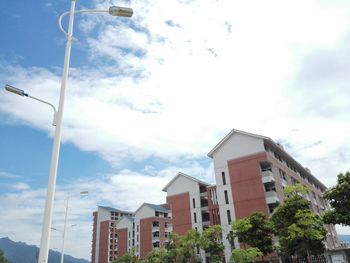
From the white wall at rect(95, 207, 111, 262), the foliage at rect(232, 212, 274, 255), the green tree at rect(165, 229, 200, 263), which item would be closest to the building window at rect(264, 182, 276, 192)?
the green tree at rect(165, 229, 200, 263)

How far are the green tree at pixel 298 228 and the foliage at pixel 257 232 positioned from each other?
3.09 m

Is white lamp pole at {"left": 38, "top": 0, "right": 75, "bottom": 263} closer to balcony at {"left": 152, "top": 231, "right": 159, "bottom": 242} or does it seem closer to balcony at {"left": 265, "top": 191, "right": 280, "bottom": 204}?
balcony at {"left": 265, "top": 191, "right": 280, "bottom": 204}

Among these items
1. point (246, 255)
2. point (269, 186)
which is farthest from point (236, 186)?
point (246, 255)

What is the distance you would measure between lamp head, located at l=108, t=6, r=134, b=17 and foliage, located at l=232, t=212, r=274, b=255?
22.3 meters

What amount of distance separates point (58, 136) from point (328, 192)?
1864 centimetres

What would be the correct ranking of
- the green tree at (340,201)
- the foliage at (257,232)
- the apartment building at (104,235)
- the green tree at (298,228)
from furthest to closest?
the apartment building at (104,235) < the foliage at (257,232) < the green tree at (298,228) < the green tree at (340,201)

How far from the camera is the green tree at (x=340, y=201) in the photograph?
62.2ft

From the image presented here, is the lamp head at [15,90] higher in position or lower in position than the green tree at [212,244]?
higher

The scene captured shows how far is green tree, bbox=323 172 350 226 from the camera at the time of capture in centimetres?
1897

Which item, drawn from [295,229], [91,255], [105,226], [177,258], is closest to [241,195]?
[177,258]

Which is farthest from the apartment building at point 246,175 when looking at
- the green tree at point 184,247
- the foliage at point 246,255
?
the foliage at point 246,255

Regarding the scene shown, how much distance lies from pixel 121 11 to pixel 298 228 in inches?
710

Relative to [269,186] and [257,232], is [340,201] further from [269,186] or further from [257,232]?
[269,186]

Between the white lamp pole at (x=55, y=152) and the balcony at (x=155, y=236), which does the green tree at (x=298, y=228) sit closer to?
the white lamp pole at (x=55, y=152)
